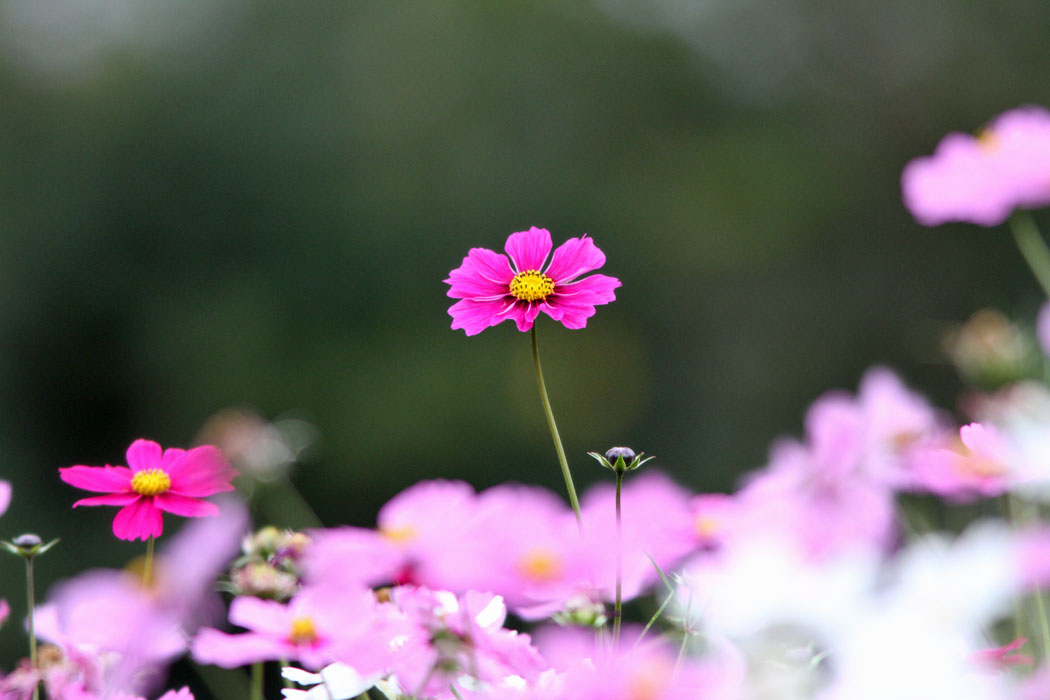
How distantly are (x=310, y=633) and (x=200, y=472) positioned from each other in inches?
4.9

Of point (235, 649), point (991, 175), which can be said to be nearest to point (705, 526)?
point (235, 649)

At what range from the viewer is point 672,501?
0.33m

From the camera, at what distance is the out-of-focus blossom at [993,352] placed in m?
0.85

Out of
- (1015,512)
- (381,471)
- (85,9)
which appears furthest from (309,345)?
(1015,512)

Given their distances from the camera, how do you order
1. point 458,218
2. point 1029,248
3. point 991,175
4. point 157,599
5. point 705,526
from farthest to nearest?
point 458,218, point 991,175, point 1029,248, point 705,526, point 157,599

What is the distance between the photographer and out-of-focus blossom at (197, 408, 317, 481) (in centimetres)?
69

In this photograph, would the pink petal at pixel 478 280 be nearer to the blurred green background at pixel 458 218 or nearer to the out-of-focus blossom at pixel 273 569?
the out-of-focus blossom at pixel 273 569

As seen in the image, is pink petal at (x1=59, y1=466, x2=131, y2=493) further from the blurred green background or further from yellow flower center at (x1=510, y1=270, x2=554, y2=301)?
the blurred green background

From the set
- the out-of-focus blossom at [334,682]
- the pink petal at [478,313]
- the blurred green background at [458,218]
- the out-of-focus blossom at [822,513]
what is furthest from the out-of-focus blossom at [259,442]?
the blurred green background at [458,218]

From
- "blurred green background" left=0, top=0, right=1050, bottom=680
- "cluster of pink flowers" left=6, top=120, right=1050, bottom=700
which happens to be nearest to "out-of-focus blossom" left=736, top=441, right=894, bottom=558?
"cluster of pink flowers" left=6, top=120, right=1050, bottom=700

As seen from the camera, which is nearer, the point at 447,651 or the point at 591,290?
the point at 447,651

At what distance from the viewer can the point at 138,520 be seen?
16.8 inches

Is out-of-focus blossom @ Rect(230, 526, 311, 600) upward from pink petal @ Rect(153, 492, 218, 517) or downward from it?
downward

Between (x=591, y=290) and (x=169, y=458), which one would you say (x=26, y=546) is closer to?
(x=169, y=458)
